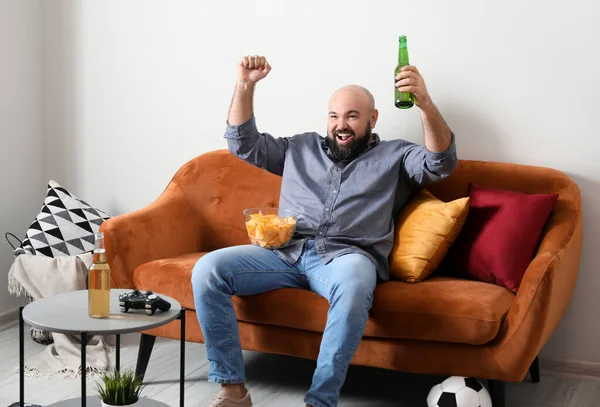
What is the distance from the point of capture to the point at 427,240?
2857 millimetres

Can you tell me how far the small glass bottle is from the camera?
2.21 meters

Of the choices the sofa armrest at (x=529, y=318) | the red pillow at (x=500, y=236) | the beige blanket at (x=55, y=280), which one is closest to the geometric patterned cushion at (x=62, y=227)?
the beige blanket at (x=55, y=280)

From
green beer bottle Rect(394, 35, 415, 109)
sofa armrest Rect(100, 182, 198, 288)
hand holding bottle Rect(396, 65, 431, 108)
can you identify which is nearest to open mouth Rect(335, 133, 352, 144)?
green beer bottle Rect(394, 35, 415, 109)

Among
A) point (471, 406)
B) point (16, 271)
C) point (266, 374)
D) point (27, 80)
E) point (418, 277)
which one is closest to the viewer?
point (471, 406)

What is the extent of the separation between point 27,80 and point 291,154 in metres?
1.60

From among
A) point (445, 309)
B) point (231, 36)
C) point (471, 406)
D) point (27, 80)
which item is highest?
point (231, 36)

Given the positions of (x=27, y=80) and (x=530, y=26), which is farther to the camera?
(x=27, y=80)

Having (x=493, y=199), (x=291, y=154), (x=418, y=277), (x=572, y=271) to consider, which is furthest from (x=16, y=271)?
(x=572, y=271)

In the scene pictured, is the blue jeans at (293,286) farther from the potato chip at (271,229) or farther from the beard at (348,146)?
the beard at (348,146)

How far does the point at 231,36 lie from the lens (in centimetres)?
367

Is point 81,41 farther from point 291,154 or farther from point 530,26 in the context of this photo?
point 530,26

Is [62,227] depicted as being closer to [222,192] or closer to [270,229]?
[222,192]

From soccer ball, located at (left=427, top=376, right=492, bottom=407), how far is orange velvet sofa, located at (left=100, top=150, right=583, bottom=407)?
66 mm

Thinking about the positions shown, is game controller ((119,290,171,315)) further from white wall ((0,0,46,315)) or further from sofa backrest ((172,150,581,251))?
white wall ((0,0,46,315))
